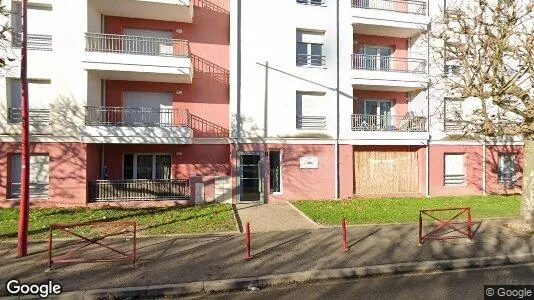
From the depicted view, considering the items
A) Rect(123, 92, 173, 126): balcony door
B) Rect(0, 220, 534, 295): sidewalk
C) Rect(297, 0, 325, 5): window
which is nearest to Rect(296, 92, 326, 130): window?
Rect(297, 0, 325, 5): window

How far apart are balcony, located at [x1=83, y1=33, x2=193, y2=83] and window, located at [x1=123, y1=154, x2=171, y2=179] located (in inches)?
131

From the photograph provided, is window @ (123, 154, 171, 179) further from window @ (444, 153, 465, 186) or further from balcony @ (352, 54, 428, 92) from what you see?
window @ (444, 153, 465, 186)

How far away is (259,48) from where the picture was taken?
506 inches

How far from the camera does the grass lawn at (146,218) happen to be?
8.30 meters

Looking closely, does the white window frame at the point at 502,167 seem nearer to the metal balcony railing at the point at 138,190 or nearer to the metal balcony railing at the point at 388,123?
the metal balcony railing at the point at 388,123

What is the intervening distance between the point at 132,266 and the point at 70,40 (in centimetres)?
955

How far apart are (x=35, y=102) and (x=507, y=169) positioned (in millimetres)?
21778

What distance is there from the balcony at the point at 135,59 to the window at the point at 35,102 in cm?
184

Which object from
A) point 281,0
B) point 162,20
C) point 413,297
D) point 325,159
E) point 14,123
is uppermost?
point 281,0

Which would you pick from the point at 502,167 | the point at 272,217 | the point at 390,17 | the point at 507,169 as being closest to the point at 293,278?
the point at 272,217

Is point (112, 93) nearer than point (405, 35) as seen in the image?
Yes

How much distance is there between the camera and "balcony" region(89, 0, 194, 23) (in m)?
11.8

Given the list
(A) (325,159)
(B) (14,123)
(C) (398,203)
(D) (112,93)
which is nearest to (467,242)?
(C) (398,203)

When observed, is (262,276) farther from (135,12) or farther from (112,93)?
(135,12)
